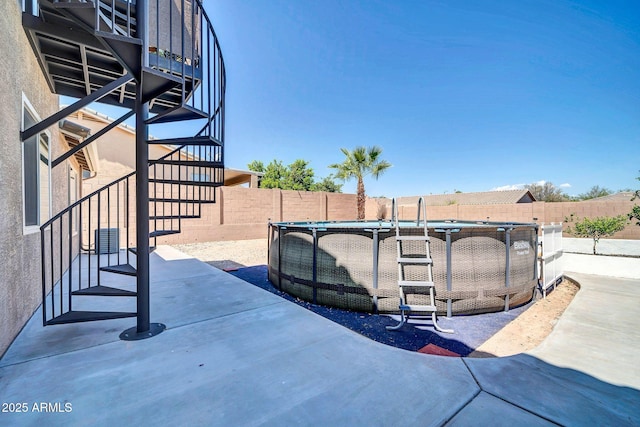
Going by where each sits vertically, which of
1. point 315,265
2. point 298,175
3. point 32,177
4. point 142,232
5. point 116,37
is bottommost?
point 315,265

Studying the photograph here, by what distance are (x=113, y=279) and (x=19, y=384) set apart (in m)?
3.23

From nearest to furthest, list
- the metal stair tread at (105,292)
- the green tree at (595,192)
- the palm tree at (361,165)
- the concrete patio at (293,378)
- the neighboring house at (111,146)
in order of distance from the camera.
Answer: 1. the concrete patio at (293,378)
2. the metal stair tread at (105,292)
3. the neighboring house at (111,146)
4. the palm tree at (361,165)
5. the green tree at (595,192)

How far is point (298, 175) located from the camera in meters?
30.6

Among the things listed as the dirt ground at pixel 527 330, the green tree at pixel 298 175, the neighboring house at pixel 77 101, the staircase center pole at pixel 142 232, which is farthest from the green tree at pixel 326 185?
the staircase center pole at pixel 142 232

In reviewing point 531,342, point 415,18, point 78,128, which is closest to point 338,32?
point 415,18

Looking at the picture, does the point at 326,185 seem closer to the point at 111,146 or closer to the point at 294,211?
the point at 294,211

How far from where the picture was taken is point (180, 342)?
86.6 inches

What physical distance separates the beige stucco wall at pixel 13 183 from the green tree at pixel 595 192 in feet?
136

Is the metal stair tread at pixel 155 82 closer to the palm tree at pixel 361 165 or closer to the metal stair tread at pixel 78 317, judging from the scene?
the metal stair tread at pixel 78 317

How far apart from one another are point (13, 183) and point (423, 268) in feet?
13.3

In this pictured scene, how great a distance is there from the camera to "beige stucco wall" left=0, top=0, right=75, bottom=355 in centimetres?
185

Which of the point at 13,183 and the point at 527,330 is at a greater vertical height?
the point at 13,183

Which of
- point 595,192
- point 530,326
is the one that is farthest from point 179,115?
point 595,192

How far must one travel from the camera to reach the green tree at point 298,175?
3047 cm
